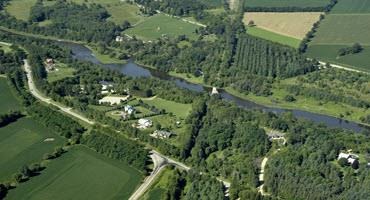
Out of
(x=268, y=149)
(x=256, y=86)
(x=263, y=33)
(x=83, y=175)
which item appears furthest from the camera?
(x=263, y=33)

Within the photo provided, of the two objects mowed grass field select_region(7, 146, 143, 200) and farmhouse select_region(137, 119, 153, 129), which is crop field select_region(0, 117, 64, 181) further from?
farmhouse select_region(137, 119, 153, 129)

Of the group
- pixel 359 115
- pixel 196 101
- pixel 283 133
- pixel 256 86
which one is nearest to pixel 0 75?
pixel 196 101

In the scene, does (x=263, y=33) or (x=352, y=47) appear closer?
(x=352, y=47)

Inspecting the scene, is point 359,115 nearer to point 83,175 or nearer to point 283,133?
point 283,133

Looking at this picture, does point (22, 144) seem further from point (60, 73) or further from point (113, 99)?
point (60, 73)

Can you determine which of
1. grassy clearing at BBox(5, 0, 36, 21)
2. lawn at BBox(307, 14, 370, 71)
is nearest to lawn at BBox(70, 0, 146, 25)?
grassy clearing at BBox(5, 0, 36, 21)

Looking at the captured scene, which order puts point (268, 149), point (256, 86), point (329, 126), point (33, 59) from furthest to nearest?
point (33, 59)
point (256, 86)
point (329, 126)
point (268, 149)

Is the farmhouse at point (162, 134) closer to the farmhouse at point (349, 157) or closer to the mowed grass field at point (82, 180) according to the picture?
the mowed grass field at point (82, 180)
